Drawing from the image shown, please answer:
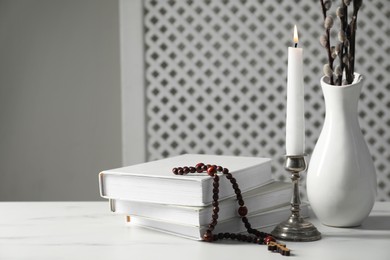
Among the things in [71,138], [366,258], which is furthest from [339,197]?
[71,138]

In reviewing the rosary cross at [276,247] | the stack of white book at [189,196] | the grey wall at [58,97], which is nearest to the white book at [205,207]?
the stack of white book at [189,196]

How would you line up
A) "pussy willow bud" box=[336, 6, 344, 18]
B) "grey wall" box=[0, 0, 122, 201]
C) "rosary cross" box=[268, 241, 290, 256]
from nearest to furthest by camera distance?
1. "rosary cross" box=[268, 241, 290, 256]
2. "pussy willow bud" box=[336, 6, 344, 18]
3. "grey wall" box=[0, 0, 122, 201]

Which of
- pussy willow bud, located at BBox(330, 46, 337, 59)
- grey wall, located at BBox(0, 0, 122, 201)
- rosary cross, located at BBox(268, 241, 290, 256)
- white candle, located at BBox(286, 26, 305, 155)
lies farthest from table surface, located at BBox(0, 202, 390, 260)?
grey wall, located at BBox(0, 0, 122, 201)

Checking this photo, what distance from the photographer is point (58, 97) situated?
345 cm

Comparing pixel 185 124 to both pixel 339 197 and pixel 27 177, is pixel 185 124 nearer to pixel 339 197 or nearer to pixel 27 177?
pixel 27 177

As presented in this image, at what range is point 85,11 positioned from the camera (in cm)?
339

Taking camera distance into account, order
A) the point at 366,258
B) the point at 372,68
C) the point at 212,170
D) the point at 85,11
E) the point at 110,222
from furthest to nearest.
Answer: the point at 85,11 < the point at 372,68 < the point at 110,222 < the point at 212,170 < the point at 366,258

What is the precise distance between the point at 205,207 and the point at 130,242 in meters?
0.13

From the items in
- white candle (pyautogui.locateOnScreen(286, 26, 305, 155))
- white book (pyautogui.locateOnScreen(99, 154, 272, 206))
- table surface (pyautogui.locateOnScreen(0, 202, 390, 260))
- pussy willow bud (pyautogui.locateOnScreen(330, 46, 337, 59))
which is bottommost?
table surface (pyautogui.locateOnScreen(0, 202, 390, 260))

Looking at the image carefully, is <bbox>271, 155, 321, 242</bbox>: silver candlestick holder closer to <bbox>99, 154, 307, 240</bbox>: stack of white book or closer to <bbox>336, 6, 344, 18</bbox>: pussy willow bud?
<bbox>99, 154, 307, 240</bbox>: stack of white book

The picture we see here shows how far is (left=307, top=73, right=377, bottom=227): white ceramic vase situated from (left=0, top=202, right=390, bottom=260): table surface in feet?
0.14

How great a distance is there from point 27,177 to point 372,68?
5.75 ft

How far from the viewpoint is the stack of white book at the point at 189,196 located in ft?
3.46

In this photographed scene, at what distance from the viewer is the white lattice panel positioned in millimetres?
3113
